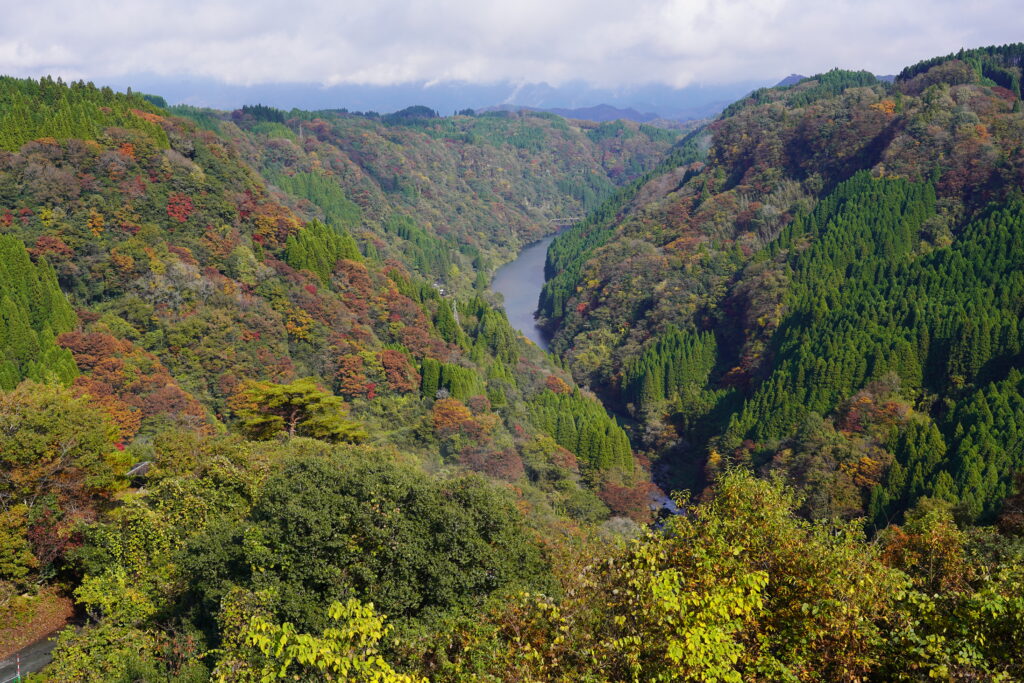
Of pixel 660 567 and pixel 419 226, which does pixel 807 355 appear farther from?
pixel 419 226

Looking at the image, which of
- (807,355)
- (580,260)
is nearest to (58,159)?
(807,355)

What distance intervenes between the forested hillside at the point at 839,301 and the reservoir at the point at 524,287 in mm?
5064

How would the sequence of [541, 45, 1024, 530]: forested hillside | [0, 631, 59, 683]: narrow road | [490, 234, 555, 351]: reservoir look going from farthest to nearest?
[490, 234, 555, 351]: reservoir
[541, 45, 1024, 530]: forested hillside
[0, 631, 59, 683]: narrow road

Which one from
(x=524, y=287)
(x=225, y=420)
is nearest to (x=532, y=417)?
(x=225, y=420)

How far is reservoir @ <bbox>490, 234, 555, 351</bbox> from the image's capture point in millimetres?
121500

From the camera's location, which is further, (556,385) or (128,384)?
(556,385)

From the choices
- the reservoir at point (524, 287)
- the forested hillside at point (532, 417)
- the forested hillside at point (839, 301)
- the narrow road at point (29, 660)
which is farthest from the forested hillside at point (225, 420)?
the reservoir at point (524, 287)

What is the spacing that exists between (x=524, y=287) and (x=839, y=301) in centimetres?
8690

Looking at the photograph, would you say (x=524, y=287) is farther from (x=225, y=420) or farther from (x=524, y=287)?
(x=225, y=420)

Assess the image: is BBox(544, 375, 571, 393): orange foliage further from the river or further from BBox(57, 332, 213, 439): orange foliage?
BBox(57, 332, 213, 439): orange foliage

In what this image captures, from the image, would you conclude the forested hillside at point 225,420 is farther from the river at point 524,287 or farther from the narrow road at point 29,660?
the river at point 524,287

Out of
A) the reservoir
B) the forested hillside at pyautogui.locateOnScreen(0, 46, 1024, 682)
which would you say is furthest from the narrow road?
the reservoir

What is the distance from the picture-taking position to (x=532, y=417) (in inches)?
2621

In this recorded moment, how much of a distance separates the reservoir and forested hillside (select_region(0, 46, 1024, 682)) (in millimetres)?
6553
